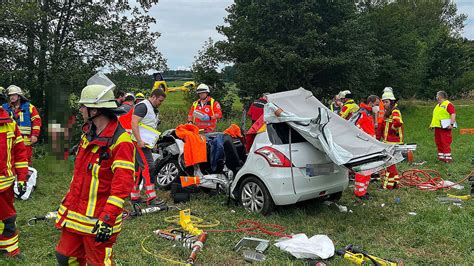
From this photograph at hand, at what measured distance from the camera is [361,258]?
4551mm

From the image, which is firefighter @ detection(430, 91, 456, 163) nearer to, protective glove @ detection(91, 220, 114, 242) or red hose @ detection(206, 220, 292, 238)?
red hose @ detection(206, 220, 292, 238)

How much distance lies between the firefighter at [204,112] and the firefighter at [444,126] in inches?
244

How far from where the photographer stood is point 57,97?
3.39 m

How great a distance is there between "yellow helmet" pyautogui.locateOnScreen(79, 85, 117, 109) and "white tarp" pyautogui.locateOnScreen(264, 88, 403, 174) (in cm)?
332

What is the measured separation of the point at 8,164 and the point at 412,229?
5.14 metres

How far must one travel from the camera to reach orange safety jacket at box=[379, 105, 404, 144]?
839cm

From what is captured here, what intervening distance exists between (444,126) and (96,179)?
10275 millimetres

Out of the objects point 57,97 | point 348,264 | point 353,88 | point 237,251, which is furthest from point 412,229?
Answer: point 353,88

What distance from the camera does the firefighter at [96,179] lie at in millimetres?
3078

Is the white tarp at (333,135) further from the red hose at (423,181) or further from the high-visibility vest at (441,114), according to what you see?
the high-visibility vest at (441,114)

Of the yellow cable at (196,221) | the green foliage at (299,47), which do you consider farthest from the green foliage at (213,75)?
the yellow cable at (196,221)

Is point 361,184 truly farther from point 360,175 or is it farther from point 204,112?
point 204,112

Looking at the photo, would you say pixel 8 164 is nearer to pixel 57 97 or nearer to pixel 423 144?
pixel 57 97

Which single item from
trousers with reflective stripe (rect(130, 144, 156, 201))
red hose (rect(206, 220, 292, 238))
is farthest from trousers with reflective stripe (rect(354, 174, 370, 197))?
trousers with reflective stripe (rect(130, 144, 156, 201))
